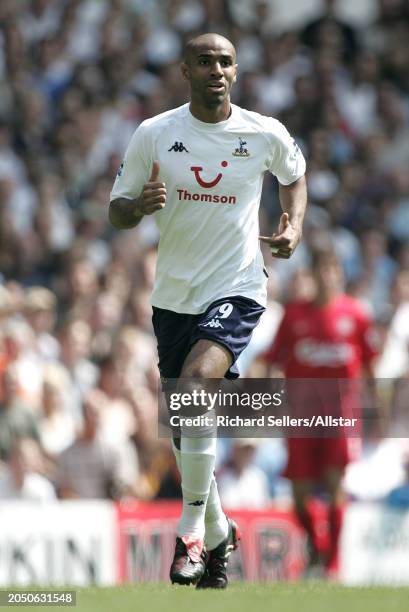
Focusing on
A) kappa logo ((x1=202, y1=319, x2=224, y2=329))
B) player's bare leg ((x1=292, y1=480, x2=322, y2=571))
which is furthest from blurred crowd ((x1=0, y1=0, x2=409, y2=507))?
kappa logo ((x1=202, y1=319, x2=224, y2=329))

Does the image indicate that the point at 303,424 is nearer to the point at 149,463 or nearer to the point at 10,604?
the point at 149,463

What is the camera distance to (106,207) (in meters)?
16.7

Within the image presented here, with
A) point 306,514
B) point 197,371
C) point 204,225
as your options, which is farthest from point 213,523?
point 306,514

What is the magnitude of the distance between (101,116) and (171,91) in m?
0.88

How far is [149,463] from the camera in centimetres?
1384

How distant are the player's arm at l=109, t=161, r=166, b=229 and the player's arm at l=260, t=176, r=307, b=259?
585 mm

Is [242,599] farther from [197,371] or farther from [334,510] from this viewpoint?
[334,510]

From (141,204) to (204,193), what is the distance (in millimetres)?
441

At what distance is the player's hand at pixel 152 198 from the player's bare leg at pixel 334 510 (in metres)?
5.45

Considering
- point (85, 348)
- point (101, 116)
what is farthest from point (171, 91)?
point (85, 348)

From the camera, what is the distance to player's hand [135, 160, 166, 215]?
8.12 meters

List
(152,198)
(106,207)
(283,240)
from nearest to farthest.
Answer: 1. (152,198)
2. (283,240)
3. (106,207)

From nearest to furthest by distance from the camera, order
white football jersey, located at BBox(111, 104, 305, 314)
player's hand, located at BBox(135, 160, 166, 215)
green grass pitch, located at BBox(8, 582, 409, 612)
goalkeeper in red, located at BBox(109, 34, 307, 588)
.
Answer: green grass pitch, located at BBox(8, 582, 409, 612) < player's hand, located at BBox(135, 160, 166, 215) < goalkeeper in red, located at BBox(109, 34, 307, 588) < white football jersey, located at BBox(111, 104, 305, 314)

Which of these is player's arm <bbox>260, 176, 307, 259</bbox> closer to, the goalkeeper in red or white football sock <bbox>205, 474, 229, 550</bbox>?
the goalkeeper in red
